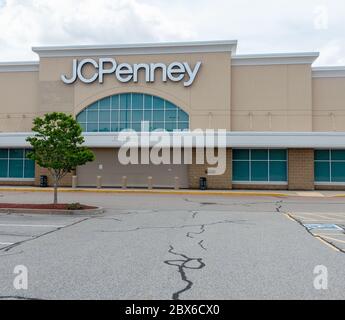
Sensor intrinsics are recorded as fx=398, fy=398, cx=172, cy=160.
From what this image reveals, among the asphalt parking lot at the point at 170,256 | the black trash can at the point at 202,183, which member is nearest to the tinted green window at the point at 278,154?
the black trash can at the point at 202,183

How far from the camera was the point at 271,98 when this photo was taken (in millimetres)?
30203

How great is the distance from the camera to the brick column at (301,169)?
93.7 feet

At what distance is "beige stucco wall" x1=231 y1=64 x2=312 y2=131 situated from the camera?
2991 cm

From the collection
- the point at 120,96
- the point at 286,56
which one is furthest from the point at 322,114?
the point at 120,96

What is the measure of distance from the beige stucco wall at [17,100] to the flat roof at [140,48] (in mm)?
2723

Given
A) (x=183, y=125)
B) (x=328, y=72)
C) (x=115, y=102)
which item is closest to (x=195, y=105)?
(x=183, y=125)

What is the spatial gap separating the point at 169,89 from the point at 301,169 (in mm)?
11615

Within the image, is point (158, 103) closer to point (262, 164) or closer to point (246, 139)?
point (246, 139)

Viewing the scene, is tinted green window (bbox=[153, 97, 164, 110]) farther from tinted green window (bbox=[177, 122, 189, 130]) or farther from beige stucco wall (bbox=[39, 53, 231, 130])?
tinted green window (bbox=[177, 122, 189, 130])

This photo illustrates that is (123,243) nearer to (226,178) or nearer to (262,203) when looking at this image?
(262,203)

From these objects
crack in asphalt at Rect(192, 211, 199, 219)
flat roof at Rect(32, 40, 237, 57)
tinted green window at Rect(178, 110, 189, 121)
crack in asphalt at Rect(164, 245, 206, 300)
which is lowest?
crack in asphalt at Rect(164, 245, 206, 300)

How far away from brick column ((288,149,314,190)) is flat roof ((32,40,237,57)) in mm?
9350

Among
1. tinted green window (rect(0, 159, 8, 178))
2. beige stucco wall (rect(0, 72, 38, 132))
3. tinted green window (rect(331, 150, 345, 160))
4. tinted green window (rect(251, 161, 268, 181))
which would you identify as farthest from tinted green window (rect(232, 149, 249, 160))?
tinted green window (rect(0, 159, 8, 178))
